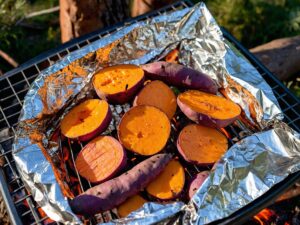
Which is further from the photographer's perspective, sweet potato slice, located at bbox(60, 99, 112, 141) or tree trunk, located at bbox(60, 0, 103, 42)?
tree trunk, located at bbox(60, 0, 103, 42)

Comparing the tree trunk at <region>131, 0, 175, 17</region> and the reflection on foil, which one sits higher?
the tree trunk at <region>131, 0, 175, 17</region>

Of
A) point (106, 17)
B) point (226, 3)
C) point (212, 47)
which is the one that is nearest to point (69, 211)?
point (212, 47)

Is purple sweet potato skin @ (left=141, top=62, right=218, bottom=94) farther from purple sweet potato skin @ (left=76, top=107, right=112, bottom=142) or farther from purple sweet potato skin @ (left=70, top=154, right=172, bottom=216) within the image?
purple sweet potato skin @ (left=70, top=154, right=172, bottom=216)

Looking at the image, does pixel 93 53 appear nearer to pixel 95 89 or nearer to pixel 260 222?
pixel 95 89

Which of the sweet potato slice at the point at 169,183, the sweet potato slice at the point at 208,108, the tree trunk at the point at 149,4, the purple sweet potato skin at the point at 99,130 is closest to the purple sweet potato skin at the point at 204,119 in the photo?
the sweet potato slice at the point at 208,108

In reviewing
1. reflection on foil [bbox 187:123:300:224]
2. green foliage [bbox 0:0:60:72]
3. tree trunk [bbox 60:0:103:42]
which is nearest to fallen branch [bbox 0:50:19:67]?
green foliage [bbox 0:0:60:72]

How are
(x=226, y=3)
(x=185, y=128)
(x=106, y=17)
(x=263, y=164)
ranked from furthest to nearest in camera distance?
1. (x=226, y=3)
2. (x=106, y=17)
3. (x=185, y=128)
4. (x=263, y=164)
